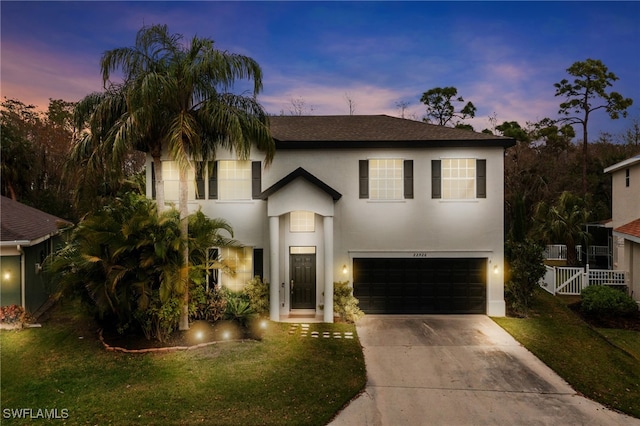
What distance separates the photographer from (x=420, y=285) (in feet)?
44.6

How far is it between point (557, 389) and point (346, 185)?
864 cm

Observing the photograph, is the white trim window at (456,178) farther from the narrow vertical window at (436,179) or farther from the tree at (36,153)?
the tree at (36,153)

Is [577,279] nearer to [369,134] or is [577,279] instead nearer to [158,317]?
[369,134]

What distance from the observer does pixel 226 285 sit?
13453mm

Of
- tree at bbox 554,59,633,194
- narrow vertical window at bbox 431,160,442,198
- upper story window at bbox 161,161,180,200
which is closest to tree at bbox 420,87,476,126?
tree at bbox 554,59,633,194

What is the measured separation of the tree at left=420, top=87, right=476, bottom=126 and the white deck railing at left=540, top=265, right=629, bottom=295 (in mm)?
20984

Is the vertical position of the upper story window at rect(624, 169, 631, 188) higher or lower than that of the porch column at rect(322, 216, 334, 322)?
higher

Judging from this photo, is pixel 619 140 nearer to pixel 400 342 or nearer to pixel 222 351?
pixel 400 342

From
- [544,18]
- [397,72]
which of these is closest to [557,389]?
[544,18]

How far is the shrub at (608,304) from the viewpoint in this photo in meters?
13.0

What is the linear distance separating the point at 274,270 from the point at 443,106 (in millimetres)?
28735

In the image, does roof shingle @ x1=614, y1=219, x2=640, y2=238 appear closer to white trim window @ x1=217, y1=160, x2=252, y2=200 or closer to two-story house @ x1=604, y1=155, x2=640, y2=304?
two-story house @ x1=604, y1=155, x2=640, y2=304

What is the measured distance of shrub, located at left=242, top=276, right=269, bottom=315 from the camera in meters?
12.6

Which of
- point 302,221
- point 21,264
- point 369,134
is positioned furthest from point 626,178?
point 21,264
